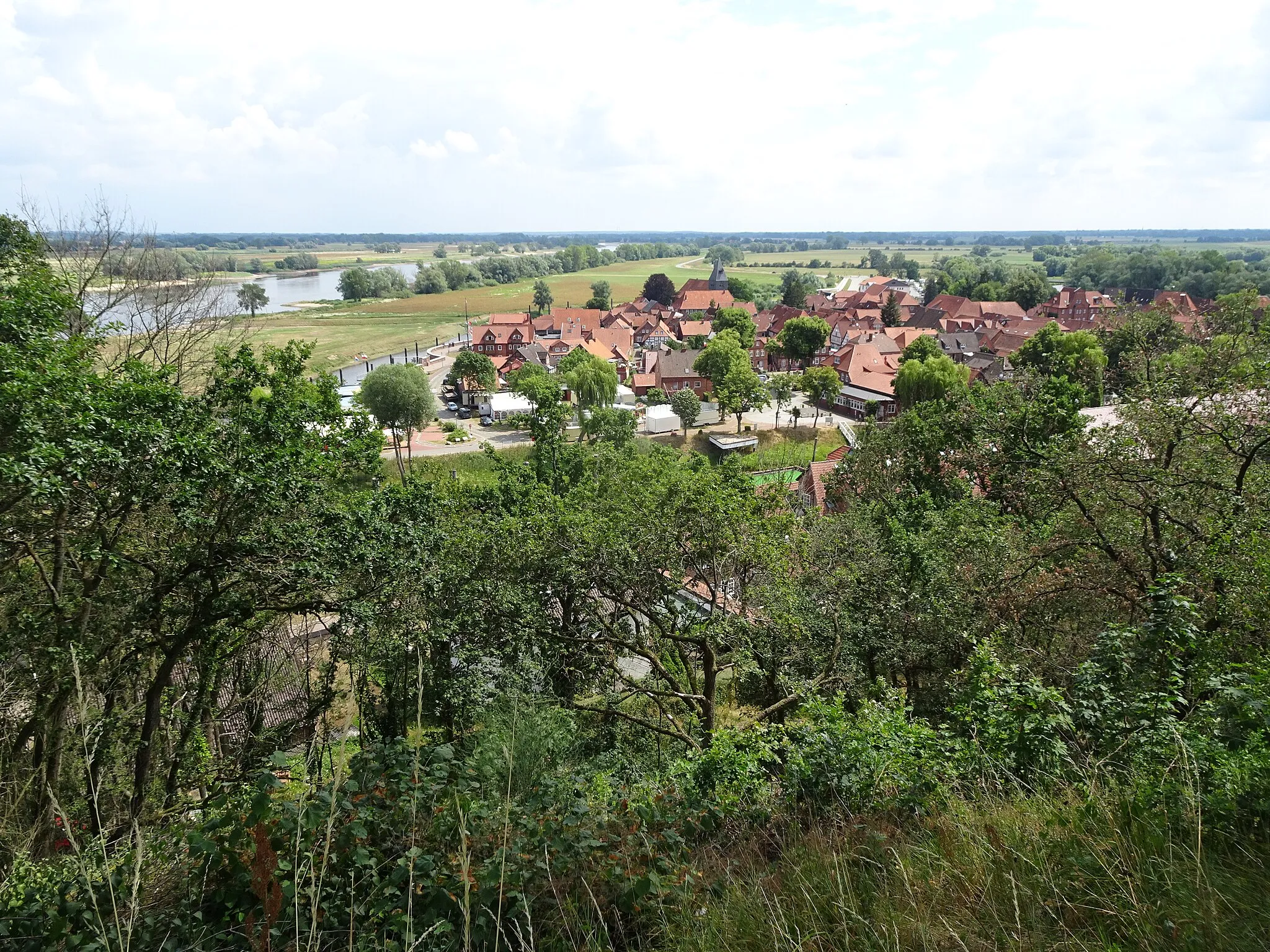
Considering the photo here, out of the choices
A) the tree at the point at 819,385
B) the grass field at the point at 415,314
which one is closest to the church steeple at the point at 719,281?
Answer: the grass field at the point at 415,314

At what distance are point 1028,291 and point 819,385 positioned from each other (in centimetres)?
5246

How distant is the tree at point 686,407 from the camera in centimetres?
4084

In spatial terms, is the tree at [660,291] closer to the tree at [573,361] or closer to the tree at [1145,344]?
the tree at [573,361]

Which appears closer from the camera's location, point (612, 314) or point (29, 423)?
point (29, 423)

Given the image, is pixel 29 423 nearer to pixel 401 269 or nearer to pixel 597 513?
pixel 597 513

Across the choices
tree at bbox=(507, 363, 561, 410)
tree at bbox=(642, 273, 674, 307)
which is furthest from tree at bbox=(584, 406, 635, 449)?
tree at bbox=(642, 273, 674, 307)

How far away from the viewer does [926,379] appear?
38.7m

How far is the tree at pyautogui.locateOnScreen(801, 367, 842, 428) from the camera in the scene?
43.0 meters

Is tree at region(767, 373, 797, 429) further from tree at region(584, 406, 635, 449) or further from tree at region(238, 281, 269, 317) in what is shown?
tree at region(238, 281, 269, 317)

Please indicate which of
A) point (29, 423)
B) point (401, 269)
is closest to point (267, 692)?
point (29, 423)

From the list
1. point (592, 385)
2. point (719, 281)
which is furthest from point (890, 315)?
point (592, 385)

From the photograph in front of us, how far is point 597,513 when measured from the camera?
10.0m

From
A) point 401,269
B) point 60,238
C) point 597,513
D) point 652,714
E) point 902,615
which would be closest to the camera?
point 902,615

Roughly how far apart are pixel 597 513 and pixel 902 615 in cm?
435
